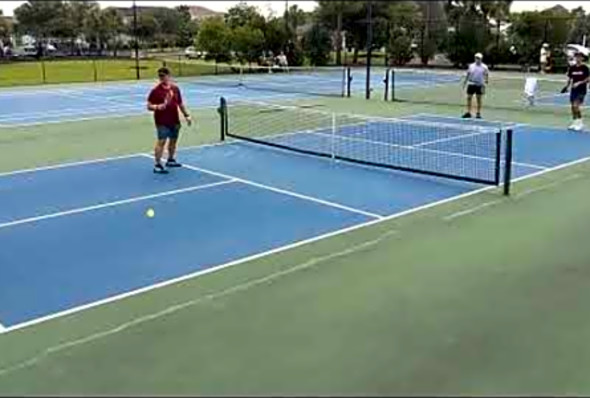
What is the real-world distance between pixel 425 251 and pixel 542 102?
15110mm

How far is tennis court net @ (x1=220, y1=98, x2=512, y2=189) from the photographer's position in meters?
10.9

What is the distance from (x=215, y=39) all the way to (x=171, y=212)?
26173 mm

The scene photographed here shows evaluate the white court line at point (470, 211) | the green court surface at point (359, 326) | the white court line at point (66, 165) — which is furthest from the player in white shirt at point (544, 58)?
the green court surface at point (359, 326)

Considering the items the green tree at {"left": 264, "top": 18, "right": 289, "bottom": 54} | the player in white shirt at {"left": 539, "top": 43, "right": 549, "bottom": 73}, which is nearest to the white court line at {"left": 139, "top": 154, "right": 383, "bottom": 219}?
the player in white shirt at {"left": 539, "top": 43, "right": 549, "bottom": 73}

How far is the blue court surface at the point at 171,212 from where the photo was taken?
20.4 feet

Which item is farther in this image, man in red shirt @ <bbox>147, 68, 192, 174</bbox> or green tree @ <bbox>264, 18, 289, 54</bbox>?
green tree @ <bbox>264, 18, 289, 54</bbox>

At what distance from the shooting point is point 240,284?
600 centimetres

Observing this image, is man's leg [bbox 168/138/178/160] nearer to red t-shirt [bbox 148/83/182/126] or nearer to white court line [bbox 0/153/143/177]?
red t-shirt [bbox 148/83/182/126]

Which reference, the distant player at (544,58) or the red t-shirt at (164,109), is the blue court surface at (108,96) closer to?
the distant player at (544,58)

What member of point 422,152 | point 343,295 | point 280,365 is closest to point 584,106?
point 422,152

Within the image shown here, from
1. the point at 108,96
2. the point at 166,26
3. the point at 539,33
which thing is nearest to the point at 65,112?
the point at 108,96

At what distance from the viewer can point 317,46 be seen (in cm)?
3869

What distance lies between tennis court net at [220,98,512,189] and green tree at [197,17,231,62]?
658 inches

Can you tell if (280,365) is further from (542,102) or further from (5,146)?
(542,102)
